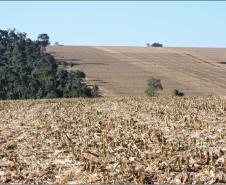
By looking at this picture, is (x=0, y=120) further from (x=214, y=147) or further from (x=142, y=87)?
(x=142, y=87)

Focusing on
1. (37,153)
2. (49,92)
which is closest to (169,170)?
(37,153)

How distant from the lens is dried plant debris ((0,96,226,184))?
38.7ft

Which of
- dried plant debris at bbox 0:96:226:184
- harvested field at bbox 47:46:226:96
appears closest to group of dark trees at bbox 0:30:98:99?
harvested field at bbox 47:46:226:96

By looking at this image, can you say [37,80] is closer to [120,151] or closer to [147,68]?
[147,68]

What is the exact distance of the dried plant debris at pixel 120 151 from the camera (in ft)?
38.7

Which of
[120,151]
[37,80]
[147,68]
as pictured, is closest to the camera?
[120,151]

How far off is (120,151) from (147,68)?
337ft

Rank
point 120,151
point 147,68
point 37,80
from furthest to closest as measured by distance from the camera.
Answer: point 147,68
point 37,80
point 120,151

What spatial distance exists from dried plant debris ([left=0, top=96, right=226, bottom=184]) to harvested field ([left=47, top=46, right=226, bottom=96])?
65.1 metres

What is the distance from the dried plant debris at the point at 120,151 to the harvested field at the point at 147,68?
6511 cm

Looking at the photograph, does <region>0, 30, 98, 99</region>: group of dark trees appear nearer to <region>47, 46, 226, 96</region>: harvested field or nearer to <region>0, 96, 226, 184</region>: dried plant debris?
<region>47, 46, 226, 96</region>: harvested field

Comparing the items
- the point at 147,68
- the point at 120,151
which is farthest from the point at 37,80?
the point at 120,151

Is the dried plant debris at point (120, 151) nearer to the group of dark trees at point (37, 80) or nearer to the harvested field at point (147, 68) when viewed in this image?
the group of dark trees at point (37, 80)

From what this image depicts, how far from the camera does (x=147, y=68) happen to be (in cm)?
11681
